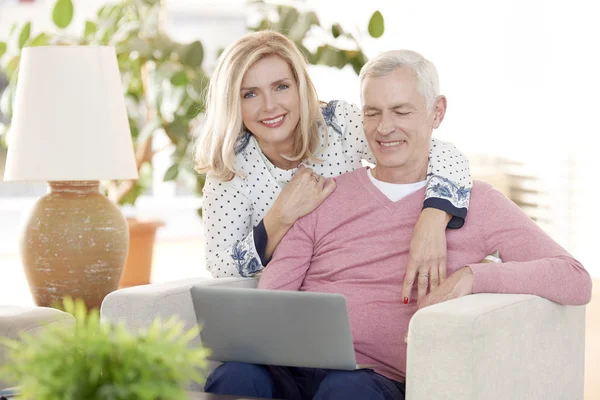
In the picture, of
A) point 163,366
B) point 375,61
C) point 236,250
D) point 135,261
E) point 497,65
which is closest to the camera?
point 163,366

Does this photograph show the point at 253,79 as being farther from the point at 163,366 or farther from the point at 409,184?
the point at 163,366

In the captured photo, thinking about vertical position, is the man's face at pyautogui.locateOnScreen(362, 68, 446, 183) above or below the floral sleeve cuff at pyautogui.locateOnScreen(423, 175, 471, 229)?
above

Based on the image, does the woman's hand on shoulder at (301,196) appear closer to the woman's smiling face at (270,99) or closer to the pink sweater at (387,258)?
the pink sweater at (387,258)

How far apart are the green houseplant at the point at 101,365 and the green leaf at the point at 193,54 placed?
3097mm

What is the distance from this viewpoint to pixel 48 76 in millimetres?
2822

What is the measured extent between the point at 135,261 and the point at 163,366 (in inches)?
154

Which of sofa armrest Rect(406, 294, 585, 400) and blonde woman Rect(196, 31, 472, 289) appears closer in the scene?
sofa armrest Rect(406, 294, 585, 400)

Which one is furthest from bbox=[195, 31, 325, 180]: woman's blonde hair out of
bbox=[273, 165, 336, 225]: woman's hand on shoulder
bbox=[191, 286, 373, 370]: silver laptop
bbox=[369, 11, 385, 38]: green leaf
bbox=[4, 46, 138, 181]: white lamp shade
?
bbox=[369, 11, 385, 38]: green leaf

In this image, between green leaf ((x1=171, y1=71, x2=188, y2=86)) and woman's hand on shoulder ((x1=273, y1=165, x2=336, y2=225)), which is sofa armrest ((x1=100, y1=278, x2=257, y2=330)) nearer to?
woman's hand on shoulder ((x1=273, y1=165, x2=336, y2=225))

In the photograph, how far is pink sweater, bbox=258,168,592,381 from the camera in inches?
79.7

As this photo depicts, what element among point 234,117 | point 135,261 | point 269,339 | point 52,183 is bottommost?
point 135,261

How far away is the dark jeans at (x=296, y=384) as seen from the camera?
6.17 feet

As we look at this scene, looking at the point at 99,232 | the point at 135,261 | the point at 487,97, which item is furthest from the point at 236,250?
the point at 487,97

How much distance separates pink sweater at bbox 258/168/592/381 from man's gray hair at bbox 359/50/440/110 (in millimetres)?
266
